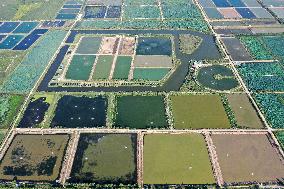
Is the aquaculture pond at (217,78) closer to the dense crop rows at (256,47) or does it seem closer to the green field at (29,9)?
the dense crop rows at (256,47)

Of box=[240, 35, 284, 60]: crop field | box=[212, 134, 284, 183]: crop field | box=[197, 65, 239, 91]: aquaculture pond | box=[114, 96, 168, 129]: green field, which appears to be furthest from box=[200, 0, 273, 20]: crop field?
box=[212, 134, 284, 183]: crop field

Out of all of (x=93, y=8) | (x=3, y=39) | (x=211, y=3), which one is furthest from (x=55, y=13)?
(x=211, y=3)

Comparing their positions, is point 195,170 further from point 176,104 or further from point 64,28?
point 64,28

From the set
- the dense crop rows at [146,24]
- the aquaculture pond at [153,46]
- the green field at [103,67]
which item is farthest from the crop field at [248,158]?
→ the dense crop rows at [146,24]

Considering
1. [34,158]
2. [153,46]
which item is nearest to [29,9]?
[153,46]

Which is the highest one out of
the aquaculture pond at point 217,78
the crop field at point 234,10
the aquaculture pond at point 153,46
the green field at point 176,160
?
the crop field at point 234,10
